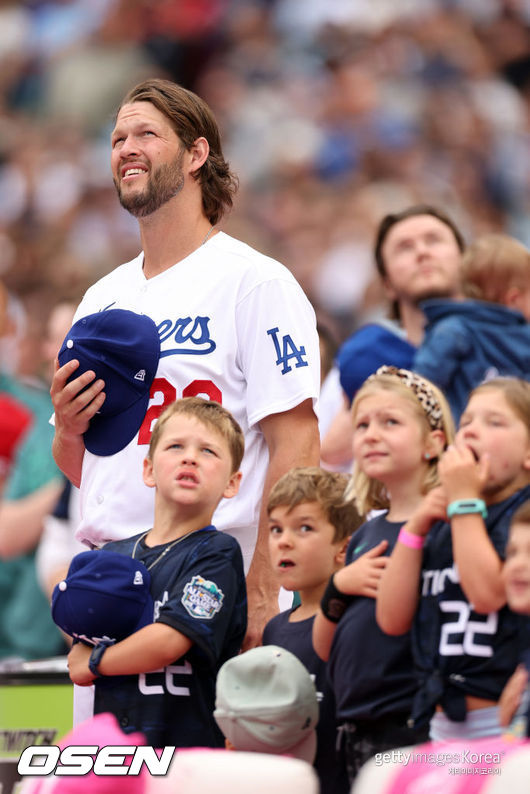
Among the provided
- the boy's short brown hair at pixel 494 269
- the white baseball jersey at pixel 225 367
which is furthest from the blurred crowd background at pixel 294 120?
the white baseball jersey at pixel 225 367

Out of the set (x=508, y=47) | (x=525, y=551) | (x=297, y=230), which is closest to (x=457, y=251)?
(x=525, y=551)

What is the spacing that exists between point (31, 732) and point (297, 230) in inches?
228

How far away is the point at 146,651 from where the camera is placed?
306cm

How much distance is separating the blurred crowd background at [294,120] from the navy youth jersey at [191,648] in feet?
17.8

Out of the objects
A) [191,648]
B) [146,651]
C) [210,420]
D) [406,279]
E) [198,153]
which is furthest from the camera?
[406,279]

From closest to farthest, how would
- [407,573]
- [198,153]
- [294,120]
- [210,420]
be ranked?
[407,573], [210,420], [198,153], [294,120]

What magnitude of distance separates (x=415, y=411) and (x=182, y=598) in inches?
29.8

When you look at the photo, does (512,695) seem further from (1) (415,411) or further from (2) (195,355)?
(2) (195,355)

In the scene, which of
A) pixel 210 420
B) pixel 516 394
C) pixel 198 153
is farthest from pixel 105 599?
pixel 198 153

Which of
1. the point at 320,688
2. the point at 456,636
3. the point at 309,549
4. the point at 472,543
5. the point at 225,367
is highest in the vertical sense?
the point at 225,367

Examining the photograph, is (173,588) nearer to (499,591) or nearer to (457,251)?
(499,591)

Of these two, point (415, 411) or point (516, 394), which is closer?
point (516, 394)

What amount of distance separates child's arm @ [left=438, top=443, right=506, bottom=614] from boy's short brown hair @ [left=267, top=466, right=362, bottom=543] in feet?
1.79

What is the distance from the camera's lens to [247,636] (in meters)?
3.38
